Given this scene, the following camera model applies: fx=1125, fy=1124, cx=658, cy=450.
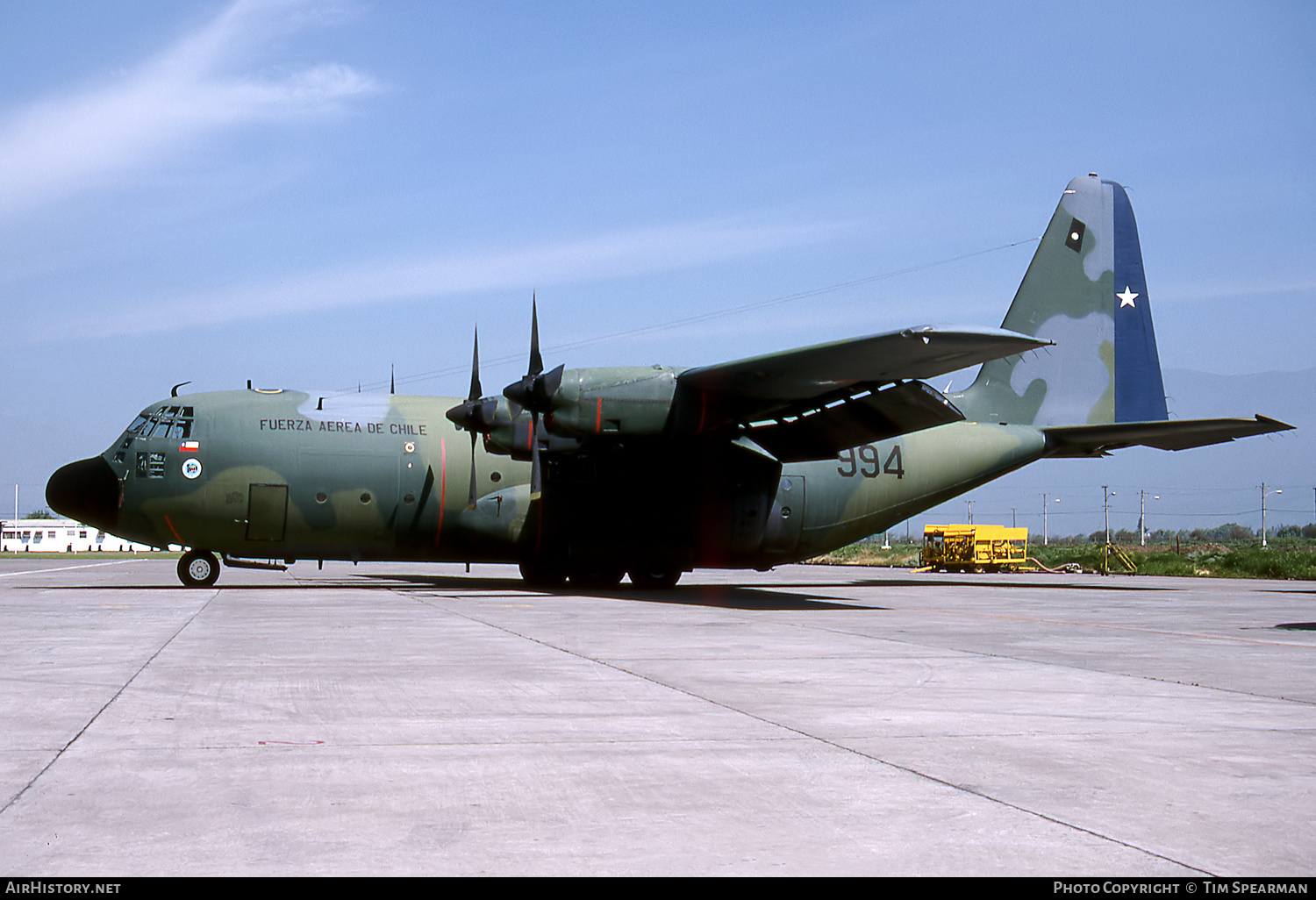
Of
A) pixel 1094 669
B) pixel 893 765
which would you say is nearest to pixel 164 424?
pixel 1094 669

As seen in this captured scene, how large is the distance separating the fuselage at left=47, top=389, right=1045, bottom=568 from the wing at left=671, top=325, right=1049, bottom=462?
105 cm

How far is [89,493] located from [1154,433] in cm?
2217

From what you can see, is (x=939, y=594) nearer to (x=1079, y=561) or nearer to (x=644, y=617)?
(x=644, y=617)

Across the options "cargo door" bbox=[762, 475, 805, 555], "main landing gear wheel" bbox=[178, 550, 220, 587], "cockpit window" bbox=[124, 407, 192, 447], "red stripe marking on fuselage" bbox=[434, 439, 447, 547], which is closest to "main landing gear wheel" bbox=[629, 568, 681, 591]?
"cargo door" bbox=[762, 475, 805, 555]

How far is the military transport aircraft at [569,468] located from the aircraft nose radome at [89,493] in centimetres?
3

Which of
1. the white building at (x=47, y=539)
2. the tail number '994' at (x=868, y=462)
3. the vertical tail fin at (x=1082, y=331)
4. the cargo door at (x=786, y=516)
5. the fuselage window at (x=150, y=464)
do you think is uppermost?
the vertical tail fin at (x=1082, y=331)

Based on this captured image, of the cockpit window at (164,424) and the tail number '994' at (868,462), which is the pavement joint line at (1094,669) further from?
the cockpit window at (164,424)

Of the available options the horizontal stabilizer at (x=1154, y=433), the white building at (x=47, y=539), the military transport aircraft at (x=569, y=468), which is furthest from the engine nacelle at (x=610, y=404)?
the white building at (x=47, y=539)

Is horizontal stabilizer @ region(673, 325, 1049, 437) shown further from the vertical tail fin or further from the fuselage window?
the fuselage window

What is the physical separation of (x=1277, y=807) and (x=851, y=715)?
119 inches

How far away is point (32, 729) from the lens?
6.74 metres

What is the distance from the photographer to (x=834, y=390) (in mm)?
20688

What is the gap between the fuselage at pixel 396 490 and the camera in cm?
2241

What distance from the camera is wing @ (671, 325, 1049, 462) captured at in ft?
58.5
